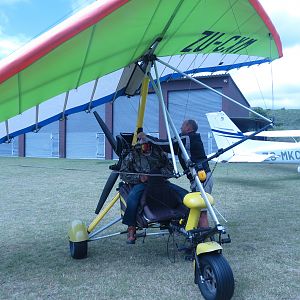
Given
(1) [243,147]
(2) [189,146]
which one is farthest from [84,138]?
(2) [189,146]

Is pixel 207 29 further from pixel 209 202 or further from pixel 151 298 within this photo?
pixel 151 298

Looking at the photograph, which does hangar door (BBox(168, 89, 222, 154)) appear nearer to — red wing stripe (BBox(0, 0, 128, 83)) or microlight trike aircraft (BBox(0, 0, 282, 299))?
microlight trike aircraft (BBox(0, 0, 282, 299))

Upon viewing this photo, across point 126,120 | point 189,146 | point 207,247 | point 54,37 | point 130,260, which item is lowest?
point 130,260

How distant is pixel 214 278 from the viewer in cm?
350

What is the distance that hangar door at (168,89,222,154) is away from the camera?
89.2ft

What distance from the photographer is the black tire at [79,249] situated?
16.5 feet

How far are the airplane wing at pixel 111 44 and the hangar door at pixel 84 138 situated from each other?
89.4 feet

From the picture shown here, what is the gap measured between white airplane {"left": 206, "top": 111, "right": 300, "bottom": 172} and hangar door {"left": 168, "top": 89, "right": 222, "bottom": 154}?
452 inches

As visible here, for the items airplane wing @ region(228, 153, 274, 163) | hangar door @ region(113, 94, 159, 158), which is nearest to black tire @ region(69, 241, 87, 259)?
airplane wing @ region(228, 153, 274, 163)

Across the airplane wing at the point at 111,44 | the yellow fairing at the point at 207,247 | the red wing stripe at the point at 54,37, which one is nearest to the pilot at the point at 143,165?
the airplane wing at the point at 111,44

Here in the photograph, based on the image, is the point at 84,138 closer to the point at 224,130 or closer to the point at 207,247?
the point at 224,130

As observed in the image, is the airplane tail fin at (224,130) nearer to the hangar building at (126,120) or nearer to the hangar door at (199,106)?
the hangar building at (126,120)

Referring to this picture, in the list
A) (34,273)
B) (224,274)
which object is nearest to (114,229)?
(34,273)

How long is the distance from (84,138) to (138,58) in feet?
96.2
